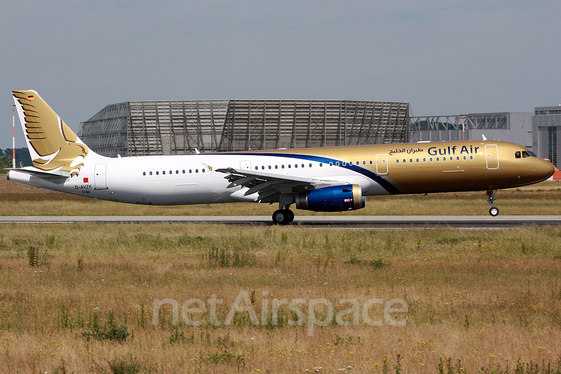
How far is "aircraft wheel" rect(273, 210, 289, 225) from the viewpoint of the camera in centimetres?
3042

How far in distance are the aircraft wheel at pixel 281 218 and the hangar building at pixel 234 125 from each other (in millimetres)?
69958

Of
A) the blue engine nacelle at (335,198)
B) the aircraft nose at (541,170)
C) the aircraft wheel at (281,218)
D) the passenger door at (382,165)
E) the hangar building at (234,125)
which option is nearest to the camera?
the blue engine nacelle at (335,198)

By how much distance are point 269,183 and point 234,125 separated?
72.3 metres

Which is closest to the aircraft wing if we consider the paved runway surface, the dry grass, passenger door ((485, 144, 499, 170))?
the paved runway surface

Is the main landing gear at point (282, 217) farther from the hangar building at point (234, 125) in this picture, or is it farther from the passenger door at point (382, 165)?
the hangar building at point (234, 125)

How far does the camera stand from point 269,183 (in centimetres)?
Result: 2909

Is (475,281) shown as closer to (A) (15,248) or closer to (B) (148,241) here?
(B) (148,241)

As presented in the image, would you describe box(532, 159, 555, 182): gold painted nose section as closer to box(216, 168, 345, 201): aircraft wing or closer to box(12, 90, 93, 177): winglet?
box(216, 168, 345, 201): aircraft wing

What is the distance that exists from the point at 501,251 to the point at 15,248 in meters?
17.6

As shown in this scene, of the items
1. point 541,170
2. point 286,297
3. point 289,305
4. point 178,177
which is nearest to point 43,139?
point 178,177

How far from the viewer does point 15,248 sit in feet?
73.0

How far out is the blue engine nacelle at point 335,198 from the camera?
2798 centimetres

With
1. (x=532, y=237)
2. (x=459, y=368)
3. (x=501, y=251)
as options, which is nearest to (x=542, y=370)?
(x=459, y=368)

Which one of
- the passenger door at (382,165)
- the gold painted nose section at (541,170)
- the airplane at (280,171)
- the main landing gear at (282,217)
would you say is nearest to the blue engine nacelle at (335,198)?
the airplane at (280,171)
